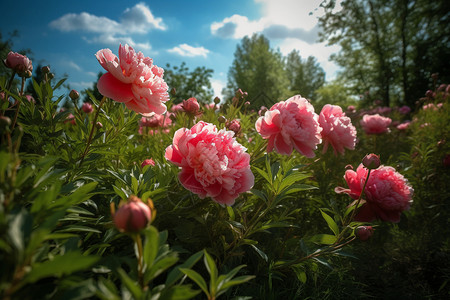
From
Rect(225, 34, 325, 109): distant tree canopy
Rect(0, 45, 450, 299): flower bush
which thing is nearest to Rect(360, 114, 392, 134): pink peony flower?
Rect(0, 45, 450, 299): flower bush

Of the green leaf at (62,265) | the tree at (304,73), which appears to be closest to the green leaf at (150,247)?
the green leaf at (62,265)

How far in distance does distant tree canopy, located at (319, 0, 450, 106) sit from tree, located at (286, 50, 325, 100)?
352 inches

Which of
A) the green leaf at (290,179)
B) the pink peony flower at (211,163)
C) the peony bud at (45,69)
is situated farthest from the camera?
the peony bud at (45,69)

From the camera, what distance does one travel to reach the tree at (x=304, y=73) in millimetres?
26906

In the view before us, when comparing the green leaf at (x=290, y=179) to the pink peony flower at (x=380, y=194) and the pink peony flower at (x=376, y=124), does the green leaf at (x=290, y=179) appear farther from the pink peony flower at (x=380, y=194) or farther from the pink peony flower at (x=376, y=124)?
the pink peony flower at (x=376, y=124)

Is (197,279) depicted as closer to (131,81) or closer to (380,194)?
(131,81)

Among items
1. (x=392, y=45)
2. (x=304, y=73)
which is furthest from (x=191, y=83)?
(x=304, y=73)

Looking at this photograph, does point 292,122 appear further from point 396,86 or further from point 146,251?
point 396,86

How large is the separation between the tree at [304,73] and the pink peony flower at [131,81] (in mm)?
27509

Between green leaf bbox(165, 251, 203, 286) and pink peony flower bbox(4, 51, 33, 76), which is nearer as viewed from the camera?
green leaf bbox(165, 251, 203, 286)

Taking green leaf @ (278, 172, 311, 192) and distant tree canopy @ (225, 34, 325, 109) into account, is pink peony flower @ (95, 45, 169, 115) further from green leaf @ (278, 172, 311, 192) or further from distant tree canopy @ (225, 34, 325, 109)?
distant tree canopy @ (225, 34, 325, 109)

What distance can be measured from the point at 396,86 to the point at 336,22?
5325 mm

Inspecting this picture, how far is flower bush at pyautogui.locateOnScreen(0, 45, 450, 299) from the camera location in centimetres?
41

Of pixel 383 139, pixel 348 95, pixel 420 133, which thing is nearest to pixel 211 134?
pixel 420 133
